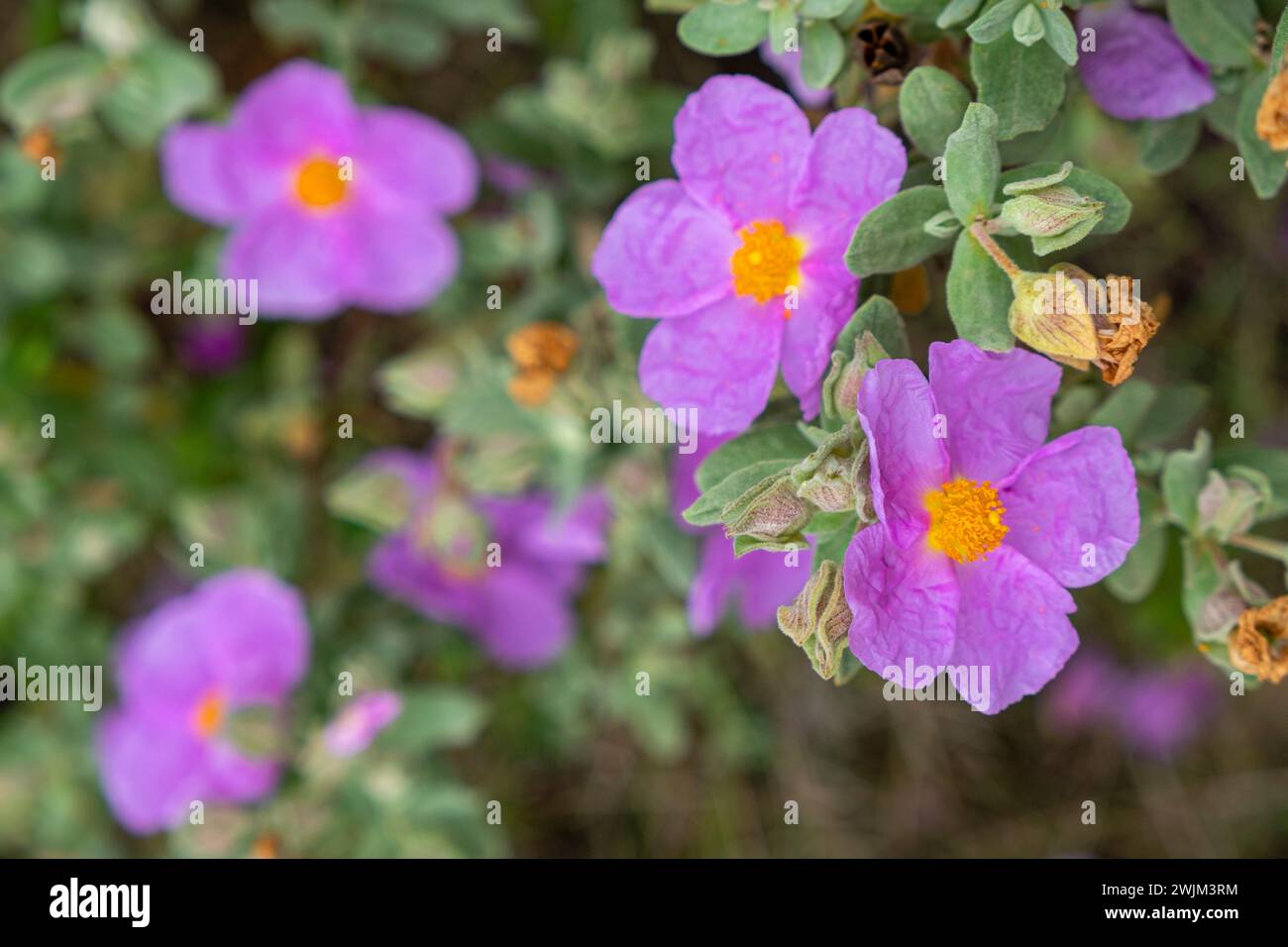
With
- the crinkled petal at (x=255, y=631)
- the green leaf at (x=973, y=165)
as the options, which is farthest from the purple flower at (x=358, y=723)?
the green leaf at (x=973, y=165)

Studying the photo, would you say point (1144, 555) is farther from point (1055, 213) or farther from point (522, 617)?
point (522, 617)

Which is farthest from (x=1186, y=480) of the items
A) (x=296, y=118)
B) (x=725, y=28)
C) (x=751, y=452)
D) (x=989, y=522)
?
(x=296, y=118)

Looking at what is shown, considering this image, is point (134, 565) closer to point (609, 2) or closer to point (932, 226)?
point (609, 2)

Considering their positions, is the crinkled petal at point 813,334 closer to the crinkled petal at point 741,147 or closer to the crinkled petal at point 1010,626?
the crinkled petal at point 741,147

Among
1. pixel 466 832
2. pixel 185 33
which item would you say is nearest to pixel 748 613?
pixel 466 832

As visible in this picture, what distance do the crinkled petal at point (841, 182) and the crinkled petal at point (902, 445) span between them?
→ 7.9 inches

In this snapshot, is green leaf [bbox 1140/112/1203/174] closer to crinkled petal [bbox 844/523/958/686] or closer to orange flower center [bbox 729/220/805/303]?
orange flower center [bbox 729/220/805/303]

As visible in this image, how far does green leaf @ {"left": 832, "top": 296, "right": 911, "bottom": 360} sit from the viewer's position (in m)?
1.31

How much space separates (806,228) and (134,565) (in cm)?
223

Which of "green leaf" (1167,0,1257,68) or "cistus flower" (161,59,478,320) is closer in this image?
"green leaf" (1167,0,1257,68)

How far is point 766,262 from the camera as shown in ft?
4.88

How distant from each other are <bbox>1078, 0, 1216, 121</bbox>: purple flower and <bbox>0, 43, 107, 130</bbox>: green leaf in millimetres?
1671

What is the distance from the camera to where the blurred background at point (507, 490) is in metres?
2.17

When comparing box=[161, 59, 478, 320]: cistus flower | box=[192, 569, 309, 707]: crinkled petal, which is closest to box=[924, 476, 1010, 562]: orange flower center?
box=[161, 59, 478, 320]: cistus flower
